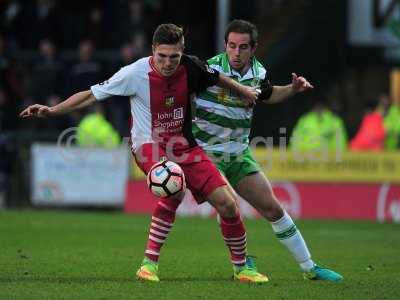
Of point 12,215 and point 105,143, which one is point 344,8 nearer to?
point 105,143

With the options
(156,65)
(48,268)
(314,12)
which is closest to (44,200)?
(314,12)

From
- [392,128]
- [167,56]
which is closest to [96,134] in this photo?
[392,128]

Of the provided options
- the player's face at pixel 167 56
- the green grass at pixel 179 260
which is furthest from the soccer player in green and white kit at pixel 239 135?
the player's face at pixel 167 56

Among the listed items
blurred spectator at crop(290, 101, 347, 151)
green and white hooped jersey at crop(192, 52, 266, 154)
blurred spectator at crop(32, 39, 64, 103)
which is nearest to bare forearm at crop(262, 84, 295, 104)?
green and white hooped jersey at crop(192, 52, 266, 154)

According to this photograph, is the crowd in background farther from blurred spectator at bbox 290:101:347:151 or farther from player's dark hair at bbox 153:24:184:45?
player's dark hair at bbox 153:24:184:45

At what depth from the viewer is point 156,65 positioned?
8992 mm

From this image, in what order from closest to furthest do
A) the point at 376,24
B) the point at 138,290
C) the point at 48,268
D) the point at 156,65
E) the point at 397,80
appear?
the point at 138,290 < the point at 156,65 < the point at 48,268 < the point at 376,24 < the point at 397,80

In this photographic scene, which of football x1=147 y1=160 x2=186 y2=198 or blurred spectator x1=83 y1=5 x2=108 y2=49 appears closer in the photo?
football x1=147 y1=160 x2=186 y2=198

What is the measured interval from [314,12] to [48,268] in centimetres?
1407

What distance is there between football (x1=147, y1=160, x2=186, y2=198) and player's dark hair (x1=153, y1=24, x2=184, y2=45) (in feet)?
3.23

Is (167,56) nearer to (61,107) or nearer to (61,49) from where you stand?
(61,107)

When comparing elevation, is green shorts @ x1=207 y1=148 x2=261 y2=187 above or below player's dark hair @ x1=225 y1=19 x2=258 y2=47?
below

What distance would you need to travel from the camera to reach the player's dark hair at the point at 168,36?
8.77 m

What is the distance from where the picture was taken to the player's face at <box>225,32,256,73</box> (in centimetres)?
930
